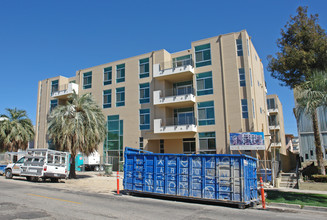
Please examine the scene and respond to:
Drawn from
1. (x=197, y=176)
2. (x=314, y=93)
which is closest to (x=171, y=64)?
(x=314, y=93)

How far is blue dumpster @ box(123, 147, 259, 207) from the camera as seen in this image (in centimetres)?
1100

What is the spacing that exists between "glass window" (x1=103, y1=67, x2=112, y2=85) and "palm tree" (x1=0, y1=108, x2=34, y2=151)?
488 inches

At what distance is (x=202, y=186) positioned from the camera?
11.6 m

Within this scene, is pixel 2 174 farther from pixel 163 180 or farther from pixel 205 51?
pixel 205 51

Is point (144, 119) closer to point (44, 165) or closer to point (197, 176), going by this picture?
point (44, 165)

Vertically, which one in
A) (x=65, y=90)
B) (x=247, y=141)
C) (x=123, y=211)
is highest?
(x=65, y=90)

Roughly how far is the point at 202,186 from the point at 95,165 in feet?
87.6

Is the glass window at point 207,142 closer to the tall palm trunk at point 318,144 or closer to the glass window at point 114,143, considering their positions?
the glass window at point 114,143

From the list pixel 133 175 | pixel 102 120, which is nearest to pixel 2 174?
pixel 102 120

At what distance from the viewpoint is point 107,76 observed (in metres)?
35.8

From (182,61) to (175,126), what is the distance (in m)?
7.51

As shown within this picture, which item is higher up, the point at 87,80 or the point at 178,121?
the point at 87,80

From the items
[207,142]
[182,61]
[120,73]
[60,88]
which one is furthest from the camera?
[60,88]

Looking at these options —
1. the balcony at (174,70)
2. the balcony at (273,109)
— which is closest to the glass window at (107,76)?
the balcony at (174,70)
